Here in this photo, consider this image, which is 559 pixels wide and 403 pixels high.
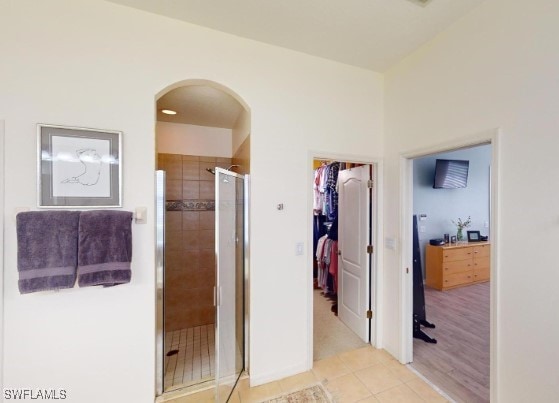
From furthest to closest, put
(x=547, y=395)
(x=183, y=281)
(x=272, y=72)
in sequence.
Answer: (x=183, y=281) → (x=272, y=72) → (x=547, y=395)

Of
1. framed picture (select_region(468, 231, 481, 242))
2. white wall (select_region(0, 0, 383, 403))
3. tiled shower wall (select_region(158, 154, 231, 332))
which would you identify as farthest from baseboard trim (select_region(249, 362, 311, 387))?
framed picture (select_region(468, 231, 481, 242))

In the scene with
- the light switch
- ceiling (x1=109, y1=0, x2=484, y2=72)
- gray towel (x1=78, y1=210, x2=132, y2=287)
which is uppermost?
ceiling (x1=109, y1=0, x2=484, y2=72)

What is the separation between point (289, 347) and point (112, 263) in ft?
5.52

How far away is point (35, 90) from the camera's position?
153 centimetres

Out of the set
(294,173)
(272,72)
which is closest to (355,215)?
(294,173)

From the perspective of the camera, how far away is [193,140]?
11.1 ft

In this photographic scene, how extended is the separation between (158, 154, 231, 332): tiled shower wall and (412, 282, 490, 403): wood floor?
2.61 m

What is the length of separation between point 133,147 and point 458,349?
12.3 feet

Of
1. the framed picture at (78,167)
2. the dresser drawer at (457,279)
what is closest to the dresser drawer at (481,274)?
the dresser drawer at (457,279)

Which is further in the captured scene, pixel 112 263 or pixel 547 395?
pixel 112 263

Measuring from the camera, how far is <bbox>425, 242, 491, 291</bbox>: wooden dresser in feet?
13.9

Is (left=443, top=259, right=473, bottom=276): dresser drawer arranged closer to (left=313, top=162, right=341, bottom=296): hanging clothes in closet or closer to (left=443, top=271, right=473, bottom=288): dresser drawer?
(left=443, top=271, right=473, bottom=288): dresser drawer

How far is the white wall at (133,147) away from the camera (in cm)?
151

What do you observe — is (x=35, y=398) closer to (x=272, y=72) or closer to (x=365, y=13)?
(x=272, y=72)
